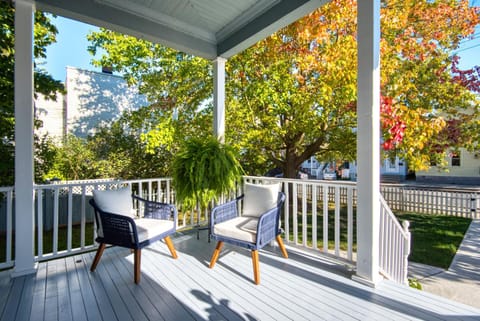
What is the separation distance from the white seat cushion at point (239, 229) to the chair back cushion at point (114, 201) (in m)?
1.14

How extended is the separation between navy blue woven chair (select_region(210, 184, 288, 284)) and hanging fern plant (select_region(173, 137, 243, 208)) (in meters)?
0.36

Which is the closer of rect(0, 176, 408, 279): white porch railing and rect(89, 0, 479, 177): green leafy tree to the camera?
rect(0, 176, 408, 279): white porch railing

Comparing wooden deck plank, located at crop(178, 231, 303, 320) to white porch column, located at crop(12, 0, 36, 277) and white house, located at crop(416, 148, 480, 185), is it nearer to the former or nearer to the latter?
white porch column, located at crop(12, 0, 36, 277)

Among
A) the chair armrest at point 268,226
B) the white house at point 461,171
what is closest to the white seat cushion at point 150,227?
the chair armrest at point 268,226

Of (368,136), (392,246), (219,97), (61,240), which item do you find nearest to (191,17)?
(219,97)

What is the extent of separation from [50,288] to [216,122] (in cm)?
292

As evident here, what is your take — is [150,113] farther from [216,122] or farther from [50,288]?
[50,288]

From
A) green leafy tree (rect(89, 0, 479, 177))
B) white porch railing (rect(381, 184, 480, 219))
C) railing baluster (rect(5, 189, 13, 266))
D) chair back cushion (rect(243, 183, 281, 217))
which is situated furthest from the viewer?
white porch railing (rect(381, 184, 480, 219))

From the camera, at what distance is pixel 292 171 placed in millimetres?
7203

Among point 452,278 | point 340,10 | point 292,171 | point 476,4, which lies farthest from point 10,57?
point 476,4

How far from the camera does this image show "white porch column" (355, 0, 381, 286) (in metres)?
2.32

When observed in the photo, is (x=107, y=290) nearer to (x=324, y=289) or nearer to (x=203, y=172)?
(x=203, y=172)

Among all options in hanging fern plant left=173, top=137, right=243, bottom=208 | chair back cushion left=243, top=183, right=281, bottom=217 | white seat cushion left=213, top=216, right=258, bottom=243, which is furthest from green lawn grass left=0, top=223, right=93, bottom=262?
chair back cushion left=243, top=183, right=281, bottom=217

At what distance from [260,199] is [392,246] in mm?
1611
